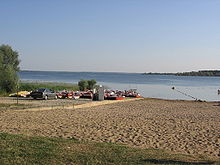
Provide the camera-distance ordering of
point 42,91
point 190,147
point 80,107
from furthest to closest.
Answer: point 42,91, point 80,107, point 190,147

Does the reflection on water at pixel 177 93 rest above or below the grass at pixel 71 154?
below

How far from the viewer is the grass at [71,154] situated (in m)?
6.75

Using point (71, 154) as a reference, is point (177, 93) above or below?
below

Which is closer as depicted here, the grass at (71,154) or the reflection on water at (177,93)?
the grass at (71,154)

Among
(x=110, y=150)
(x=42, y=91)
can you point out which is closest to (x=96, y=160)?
(x=110, y=150)

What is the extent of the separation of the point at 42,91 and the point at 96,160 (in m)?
22.7

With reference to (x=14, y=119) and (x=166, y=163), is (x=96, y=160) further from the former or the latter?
(x=14, y=119)

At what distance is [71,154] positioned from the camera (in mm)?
7375

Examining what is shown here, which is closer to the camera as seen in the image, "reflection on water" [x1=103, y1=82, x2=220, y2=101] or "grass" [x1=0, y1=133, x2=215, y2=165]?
"grass" [x1=0, y1=133, x2=215, y2=165]

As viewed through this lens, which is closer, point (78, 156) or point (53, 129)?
point (78, 156)

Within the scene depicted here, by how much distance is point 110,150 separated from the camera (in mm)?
8086

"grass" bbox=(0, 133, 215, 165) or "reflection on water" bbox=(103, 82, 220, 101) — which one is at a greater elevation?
"grass" bbox=(0, 133, 215, 165)

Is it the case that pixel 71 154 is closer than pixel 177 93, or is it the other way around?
pixel 71 154

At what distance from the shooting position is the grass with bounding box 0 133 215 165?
675 centimetres
